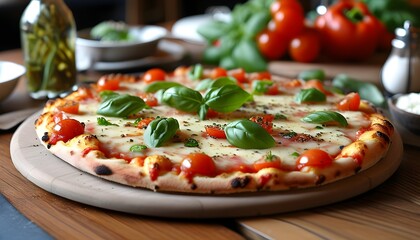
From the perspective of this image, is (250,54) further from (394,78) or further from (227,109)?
(227,109)

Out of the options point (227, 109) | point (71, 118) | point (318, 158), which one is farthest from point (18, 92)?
point (318, 158)

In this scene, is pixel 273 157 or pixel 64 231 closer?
pixel 64 231

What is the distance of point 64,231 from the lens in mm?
1188

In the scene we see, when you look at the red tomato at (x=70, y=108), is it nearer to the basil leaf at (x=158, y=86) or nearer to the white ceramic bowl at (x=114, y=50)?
the basil leaf at (x=158, y=86)

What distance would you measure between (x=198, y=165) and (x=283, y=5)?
133cm

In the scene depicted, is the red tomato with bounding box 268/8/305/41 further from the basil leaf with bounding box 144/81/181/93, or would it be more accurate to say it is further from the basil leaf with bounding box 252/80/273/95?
the basil leaf with bounding box 144/81/181/93

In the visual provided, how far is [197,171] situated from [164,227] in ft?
0.43

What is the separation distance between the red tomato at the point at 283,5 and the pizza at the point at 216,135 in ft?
2.17

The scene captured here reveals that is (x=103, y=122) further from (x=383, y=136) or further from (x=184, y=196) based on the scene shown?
(x=383, y=136)

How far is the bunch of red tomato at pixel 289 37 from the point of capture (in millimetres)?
2418

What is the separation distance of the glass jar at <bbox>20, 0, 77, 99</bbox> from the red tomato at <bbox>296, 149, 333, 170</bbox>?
96 centimetres

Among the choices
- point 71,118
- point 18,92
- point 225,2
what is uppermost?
point 71,118

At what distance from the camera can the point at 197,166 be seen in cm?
127

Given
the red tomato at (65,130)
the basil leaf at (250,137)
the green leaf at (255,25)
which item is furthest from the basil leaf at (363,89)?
the red tomato at (65,130)
